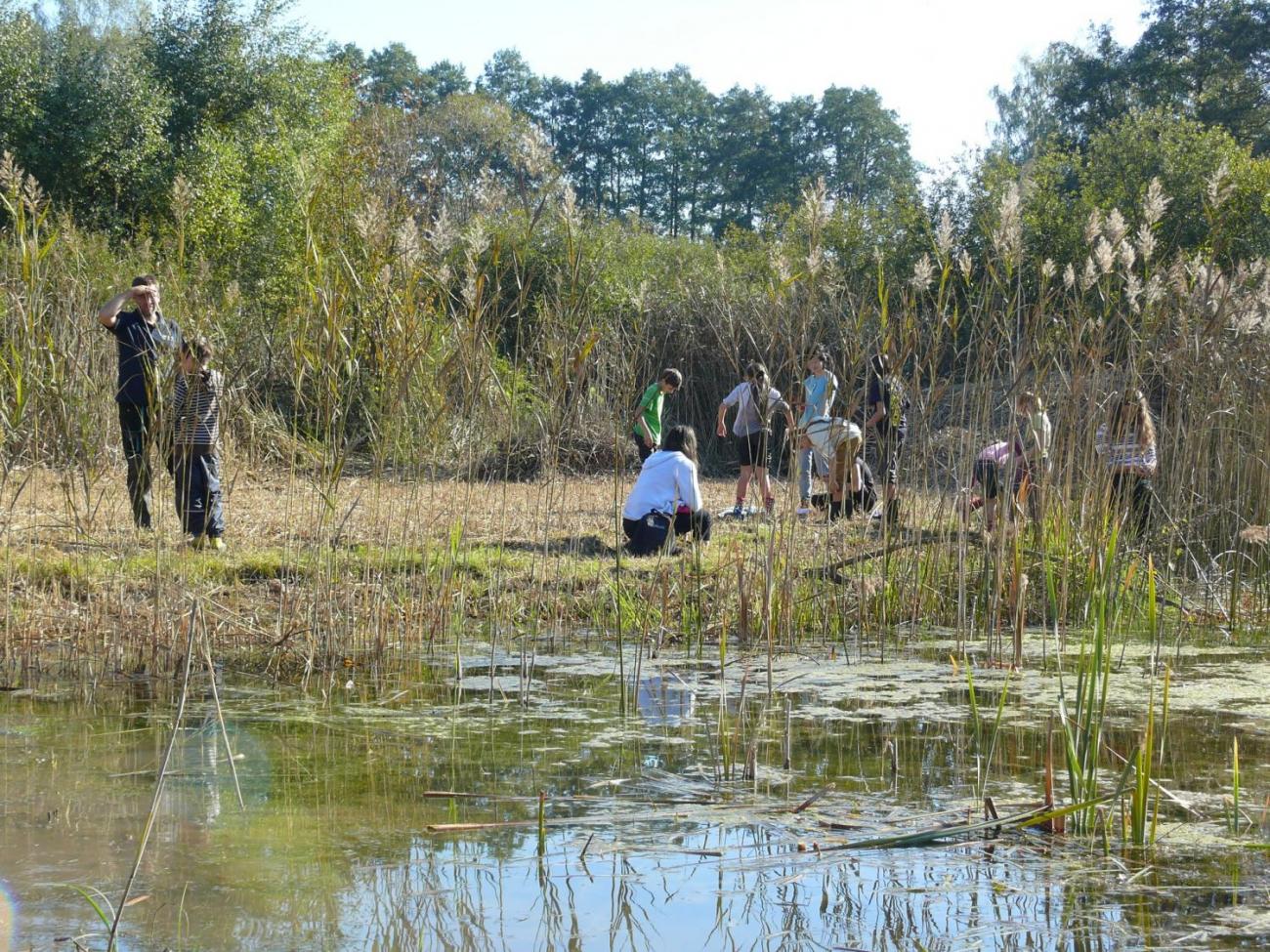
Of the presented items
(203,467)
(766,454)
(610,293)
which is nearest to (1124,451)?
(766,454)

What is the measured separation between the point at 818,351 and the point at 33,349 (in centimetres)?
343

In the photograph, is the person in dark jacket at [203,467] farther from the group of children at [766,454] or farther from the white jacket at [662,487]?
the white jacket at [662,487]

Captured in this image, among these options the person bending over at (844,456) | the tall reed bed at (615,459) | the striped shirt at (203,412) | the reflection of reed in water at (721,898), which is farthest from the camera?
the striped shirt at (203,412)

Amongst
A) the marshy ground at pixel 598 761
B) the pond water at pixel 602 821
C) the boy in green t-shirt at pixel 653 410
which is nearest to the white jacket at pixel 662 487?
the marshy ground at pixel 598 761

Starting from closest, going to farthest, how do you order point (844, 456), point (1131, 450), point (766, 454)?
point (766, 454), point (1131, 450), point (844, 456)

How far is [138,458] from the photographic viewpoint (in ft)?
21.2

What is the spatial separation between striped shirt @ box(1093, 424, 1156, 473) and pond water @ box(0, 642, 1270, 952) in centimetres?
134

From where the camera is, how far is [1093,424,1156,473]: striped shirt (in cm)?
633

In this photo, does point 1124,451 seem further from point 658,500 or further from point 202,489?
point 202,489

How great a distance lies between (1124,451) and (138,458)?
4.89 meters

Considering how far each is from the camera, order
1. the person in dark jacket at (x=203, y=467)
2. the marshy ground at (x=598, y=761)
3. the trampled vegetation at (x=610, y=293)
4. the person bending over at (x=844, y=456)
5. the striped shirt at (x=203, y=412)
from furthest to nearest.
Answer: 1. the person in dark jacket at (x=203, y=467)
2. the striped shirt at (x=203, y=412)
3. the person bending over at (x=844, y=456)
4. the trampled vegetation at (x=610, y=293)
5. the marshy ground at (x=598, y=761)

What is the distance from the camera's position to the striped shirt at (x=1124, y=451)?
6.33 m

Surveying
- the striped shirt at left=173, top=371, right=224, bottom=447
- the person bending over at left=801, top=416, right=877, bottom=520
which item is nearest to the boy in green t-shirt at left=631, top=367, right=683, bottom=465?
the person bending over at left=801, top=416, right=877, bottom=520

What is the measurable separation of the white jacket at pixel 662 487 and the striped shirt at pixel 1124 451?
8.70 ft
